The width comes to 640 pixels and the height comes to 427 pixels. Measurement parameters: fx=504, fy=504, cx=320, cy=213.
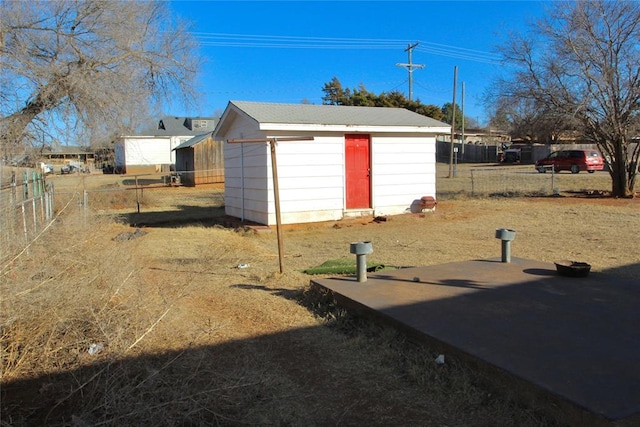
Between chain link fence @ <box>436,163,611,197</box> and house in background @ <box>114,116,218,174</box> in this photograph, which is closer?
chain link fence @ <box>436,163,611,197</box>

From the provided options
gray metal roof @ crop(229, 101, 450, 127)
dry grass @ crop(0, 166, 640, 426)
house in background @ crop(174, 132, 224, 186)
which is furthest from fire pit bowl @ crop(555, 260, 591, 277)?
house in background @ crop(174, 132, 224, 186)

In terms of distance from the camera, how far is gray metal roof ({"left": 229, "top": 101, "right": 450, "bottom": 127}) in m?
12.3

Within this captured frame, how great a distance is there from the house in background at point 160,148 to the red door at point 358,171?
3402cm

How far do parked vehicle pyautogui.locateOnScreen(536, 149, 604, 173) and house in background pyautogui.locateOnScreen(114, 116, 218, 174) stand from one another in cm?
3043

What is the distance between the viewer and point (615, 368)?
A: 3.28 m

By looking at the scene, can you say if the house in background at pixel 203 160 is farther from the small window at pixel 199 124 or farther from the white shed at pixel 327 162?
the small window at pixel 199 124

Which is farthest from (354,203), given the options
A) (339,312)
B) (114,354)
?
(114,354)

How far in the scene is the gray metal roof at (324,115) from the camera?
483 inches

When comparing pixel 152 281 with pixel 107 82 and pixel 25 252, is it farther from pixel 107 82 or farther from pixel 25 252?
pixel 107 82

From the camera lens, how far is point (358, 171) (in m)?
13.2

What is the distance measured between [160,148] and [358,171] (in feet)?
129

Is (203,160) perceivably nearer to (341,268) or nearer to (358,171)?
(358,171)

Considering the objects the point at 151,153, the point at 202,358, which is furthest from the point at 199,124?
the point at 202,358

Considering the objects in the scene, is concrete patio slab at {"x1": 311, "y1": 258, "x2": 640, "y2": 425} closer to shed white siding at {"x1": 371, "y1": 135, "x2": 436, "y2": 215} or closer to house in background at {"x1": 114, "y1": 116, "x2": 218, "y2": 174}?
shed white siding at {"x1": 371, "y1": 135, "x2": 436, "y2": 215}
